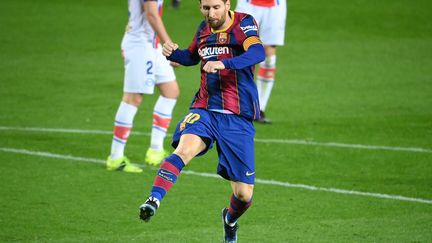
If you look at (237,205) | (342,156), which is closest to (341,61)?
(342,156)

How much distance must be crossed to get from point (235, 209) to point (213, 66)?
1.50m

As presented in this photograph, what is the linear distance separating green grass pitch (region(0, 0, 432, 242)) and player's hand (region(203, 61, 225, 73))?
69.8 inches

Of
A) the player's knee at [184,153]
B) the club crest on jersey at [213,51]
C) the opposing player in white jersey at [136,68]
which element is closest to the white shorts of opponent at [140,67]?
the opposing player in white jersey at [136,68]

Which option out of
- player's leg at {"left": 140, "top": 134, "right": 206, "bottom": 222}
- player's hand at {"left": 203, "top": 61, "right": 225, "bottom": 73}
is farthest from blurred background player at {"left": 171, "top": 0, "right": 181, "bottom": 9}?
Result: player's hand at {"left": 203, "top": 61, "right": 225, "bottom": 73}

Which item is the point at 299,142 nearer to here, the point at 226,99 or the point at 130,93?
the point at 130,93

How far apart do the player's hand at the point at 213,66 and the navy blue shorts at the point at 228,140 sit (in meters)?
0.61

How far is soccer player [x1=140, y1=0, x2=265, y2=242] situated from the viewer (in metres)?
7.88

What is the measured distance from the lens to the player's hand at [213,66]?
292 inches

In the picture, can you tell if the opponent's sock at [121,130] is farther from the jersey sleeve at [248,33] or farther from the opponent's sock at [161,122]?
the jersey sleeve at [248,33]

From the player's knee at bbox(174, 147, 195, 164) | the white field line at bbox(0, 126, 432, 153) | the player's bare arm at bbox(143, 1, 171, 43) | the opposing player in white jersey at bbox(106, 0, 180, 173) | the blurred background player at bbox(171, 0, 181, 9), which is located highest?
the player's knee at bbox(174, 147, 195, 164)

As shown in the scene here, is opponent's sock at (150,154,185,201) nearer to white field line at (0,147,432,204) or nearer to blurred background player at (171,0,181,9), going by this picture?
white field line at (0,147,432,204)

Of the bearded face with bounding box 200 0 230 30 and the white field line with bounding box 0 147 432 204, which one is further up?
the bearded face with bounding box 200 0 230 30

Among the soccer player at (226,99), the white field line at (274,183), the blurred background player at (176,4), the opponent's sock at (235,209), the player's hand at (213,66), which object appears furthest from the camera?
the blurred background player at (176,4)

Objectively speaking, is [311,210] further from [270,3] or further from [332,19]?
[332,19]
